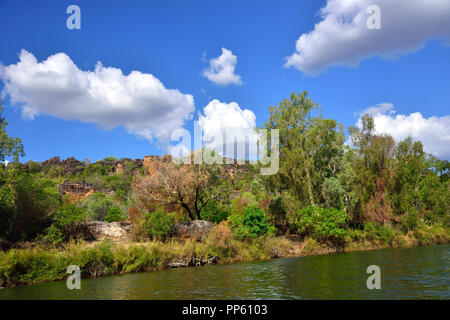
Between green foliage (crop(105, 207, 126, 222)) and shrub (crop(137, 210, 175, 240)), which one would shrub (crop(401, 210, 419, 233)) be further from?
green foliage (crop(105, 207, 126, 222))

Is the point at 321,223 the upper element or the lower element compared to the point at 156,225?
lower

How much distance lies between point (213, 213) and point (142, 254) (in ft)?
52.1

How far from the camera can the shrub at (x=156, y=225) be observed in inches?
1103

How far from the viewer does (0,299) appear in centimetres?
1357

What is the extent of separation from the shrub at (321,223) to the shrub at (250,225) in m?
5.78

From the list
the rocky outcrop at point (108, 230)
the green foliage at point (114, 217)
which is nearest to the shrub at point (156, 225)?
the rocky outcrop at point (108, 230)

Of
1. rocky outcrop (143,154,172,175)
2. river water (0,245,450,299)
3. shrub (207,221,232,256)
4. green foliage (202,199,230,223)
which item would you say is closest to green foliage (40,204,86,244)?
river water (0,245,450,299)

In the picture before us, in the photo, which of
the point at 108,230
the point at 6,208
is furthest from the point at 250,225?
the point at 6,208

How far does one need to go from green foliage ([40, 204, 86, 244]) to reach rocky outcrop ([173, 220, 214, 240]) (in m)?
8.83

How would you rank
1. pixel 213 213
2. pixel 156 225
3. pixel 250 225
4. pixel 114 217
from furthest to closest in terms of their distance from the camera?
pixel 114 217
pixel 213 213
pixel 250 225
pixel 156 225

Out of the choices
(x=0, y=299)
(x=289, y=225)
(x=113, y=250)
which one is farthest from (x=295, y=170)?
(x=0, y=299)

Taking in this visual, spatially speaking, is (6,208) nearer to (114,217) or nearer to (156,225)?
(156,225)

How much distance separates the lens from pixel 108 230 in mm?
31656
